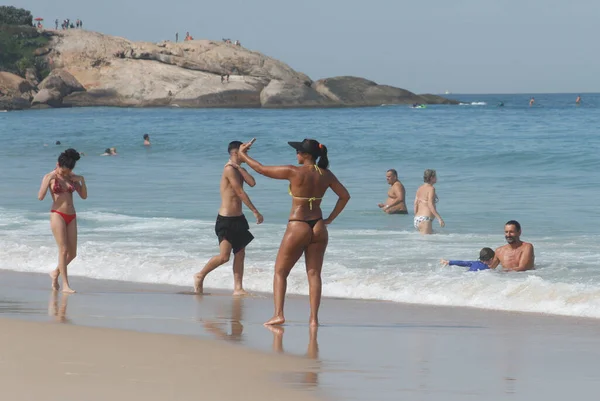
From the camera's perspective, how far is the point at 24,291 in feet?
32.4

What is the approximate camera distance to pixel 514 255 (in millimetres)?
10828

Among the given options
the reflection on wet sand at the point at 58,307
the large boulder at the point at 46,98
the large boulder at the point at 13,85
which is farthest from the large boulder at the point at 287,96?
the reflection on wet sand at the point at 58,307

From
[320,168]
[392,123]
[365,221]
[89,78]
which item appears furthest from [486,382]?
[89,78]

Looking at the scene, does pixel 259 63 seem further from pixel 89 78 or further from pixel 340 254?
pixel 340 254

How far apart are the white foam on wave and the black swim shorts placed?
39.0 inches

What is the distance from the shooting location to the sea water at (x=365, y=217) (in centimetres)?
1034

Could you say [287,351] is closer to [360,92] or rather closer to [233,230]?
[233,230]

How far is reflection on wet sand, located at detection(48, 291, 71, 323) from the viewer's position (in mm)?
7961

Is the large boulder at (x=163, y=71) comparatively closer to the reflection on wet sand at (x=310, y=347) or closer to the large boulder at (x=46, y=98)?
the large boulder at (x=46, y=98)

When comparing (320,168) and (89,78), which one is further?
(89,78)

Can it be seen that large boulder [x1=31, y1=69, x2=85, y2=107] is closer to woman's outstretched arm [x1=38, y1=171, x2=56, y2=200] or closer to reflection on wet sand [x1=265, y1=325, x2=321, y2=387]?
woman's outstretched arm [x1=38, y1=171, x2=56, y2=200]

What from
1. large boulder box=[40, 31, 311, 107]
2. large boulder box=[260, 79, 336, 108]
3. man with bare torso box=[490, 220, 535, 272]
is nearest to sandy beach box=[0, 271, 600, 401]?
man with bare torso box=[490, 220, 535, 272]

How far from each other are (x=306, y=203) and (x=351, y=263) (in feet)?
14.2

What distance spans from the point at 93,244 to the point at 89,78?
76.8 metres
